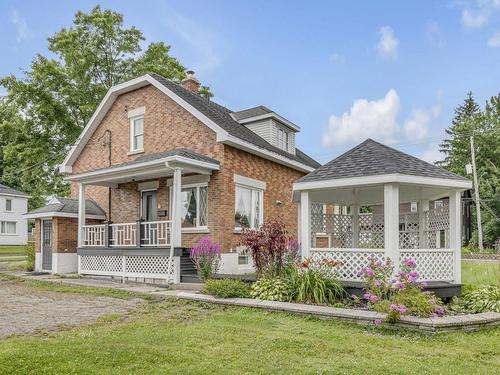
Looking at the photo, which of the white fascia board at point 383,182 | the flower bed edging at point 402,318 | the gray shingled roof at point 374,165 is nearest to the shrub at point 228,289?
the flower bed edging at point 402,318

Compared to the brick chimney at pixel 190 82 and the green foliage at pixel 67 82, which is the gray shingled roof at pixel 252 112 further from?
the green foliage at pixel 67 82

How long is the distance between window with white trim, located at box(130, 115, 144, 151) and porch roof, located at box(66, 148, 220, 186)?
215 cm

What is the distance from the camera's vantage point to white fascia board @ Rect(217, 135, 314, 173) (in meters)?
14.9

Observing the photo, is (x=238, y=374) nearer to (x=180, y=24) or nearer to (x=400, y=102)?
(x=180, y=24)

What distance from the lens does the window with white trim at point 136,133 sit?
1766 cm

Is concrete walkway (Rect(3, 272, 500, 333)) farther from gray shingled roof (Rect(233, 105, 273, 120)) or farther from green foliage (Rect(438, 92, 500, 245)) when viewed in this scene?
green foliage (Rect(438, 92, 500, 245))

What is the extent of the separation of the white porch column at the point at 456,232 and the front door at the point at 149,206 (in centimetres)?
1039

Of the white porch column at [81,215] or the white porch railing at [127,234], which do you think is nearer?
the white porch railing at [127,234]

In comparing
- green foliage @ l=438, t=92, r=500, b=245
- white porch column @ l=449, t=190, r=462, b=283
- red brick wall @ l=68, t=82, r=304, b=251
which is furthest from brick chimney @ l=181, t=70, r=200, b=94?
green foliage @ l=438, t=92, r=500, b=245

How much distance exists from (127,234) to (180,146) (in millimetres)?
3714

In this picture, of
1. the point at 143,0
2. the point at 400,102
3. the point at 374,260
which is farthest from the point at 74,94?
the point at 374,260

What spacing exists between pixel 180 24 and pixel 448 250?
36.5ft

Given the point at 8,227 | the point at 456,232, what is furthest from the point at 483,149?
the point at 8,227

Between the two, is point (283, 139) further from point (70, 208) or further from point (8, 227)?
point (8, 227)
